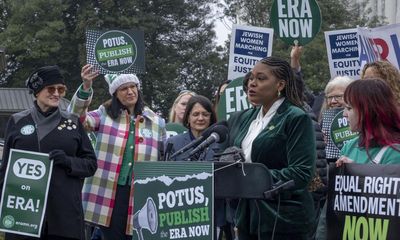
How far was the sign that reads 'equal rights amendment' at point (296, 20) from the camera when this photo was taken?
979 cm

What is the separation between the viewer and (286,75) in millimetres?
5523

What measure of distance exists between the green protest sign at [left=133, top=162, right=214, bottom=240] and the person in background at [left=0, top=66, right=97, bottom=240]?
2013 millimetres

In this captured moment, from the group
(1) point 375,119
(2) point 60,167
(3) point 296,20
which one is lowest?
(2) point 60,167

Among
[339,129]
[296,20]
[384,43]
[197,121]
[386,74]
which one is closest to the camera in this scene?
[386,74]

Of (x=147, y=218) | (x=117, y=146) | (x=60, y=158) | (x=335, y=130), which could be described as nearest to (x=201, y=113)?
(x=117, y=146)

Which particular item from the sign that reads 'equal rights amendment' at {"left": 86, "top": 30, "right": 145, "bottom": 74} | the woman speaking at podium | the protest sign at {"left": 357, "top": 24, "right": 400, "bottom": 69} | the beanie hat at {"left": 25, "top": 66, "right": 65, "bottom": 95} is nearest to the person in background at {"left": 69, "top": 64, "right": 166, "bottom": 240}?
the beanie hat at {"left": 25, "top": 66, "right": 65, "bottom": 95}

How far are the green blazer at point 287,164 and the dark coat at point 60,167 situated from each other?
5.63ft

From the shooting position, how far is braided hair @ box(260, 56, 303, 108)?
548cm

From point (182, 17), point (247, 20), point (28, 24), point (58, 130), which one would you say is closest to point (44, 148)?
point (58, 130)

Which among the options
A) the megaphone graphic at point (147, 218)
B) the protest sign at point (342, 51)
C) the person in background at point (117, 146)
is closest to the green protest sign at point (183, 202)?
the megaphone graphic at point (147, 218)

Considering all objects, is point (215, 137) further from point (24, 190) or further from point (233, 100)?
point (233, 100)

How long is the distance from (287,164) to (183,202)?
34.5 inches

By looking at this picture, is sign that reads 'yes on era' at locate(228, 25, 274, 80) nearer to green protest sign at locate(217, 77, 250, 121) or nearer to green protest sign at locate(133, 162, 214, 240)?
green protest sign at locate(217, 77, 250, 121)

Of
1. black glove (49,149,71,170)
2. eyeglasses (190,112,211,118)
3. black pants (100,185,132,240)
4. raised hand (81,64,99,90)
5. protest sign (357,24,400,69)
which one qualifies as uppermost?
protest sign (357,24,400,69)
